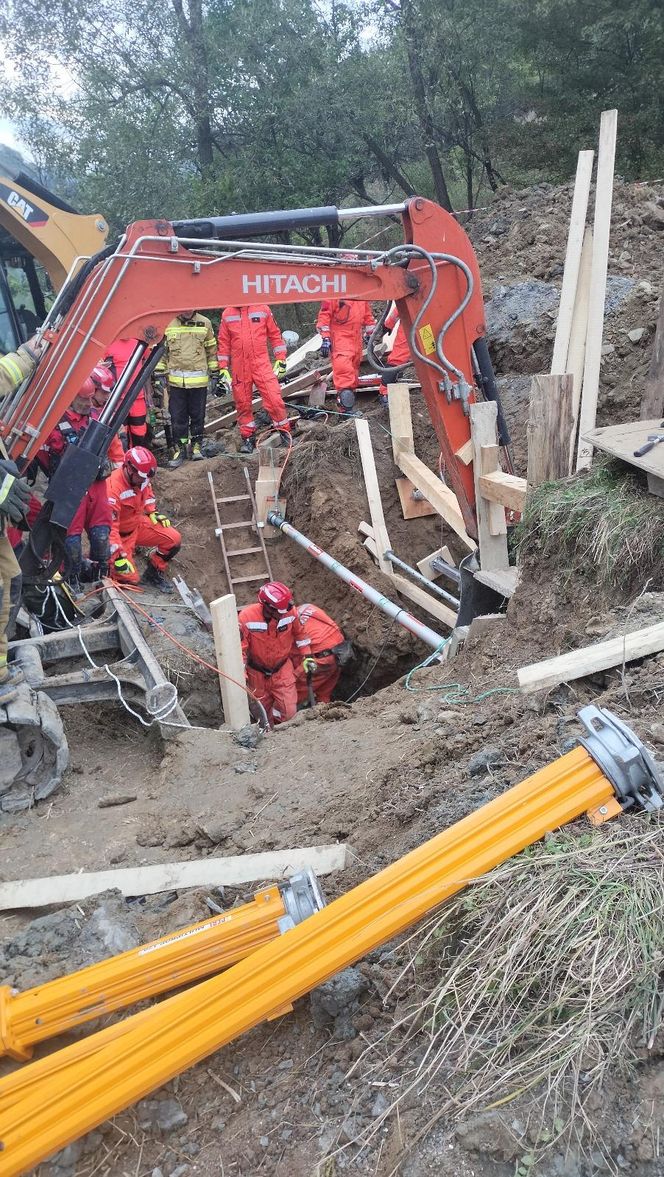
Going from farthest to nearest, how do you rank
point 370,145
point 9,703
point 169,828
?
point 370,145 < point 9,703 < point 169,828

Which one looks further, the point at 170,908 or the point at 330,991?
the point at 170,908

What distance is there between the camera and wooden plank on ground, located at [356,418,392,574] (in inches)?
328

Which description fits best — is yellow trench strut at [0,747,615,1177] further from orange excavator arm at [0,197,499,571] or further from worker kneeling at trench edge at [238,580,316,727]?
worker kneeling at trench edge at [238,580,316,727]

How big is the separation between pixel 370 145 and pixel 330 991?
17.5 metres

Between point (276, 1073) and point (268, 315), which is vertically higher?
point (268, 315)

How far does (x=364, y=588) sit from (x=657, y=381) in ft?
10.7

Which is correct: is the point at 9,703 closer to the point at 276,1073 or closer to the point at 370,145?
the point at 276,1073

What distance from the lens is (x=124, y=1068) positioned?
220cm

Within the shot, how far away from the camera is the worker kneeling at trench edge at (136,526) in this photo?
25.3 ft

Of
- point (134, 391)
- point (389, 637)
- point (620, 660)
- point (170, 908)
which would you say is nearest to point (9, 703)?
point (170, 908)

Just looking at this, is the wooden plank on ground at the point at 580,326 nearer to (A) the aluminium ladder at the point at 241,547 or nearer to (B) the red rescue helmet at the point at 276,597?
(B) the red rescue helmet at the point at 276,597

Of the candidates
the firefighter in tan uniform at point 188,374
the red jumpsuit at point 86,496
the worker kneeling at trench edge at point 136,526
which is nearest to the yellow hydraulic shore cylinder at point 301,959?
the red jumpsuit at point 86,496

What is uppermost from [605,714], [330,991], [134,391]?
[134,391]

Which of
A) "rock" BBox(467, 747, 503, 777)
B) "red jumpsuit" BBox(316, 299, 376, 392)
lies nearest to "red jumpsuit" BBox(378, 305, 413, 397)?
"red jumpsuit" BBox(316, 299, 376, 392)
